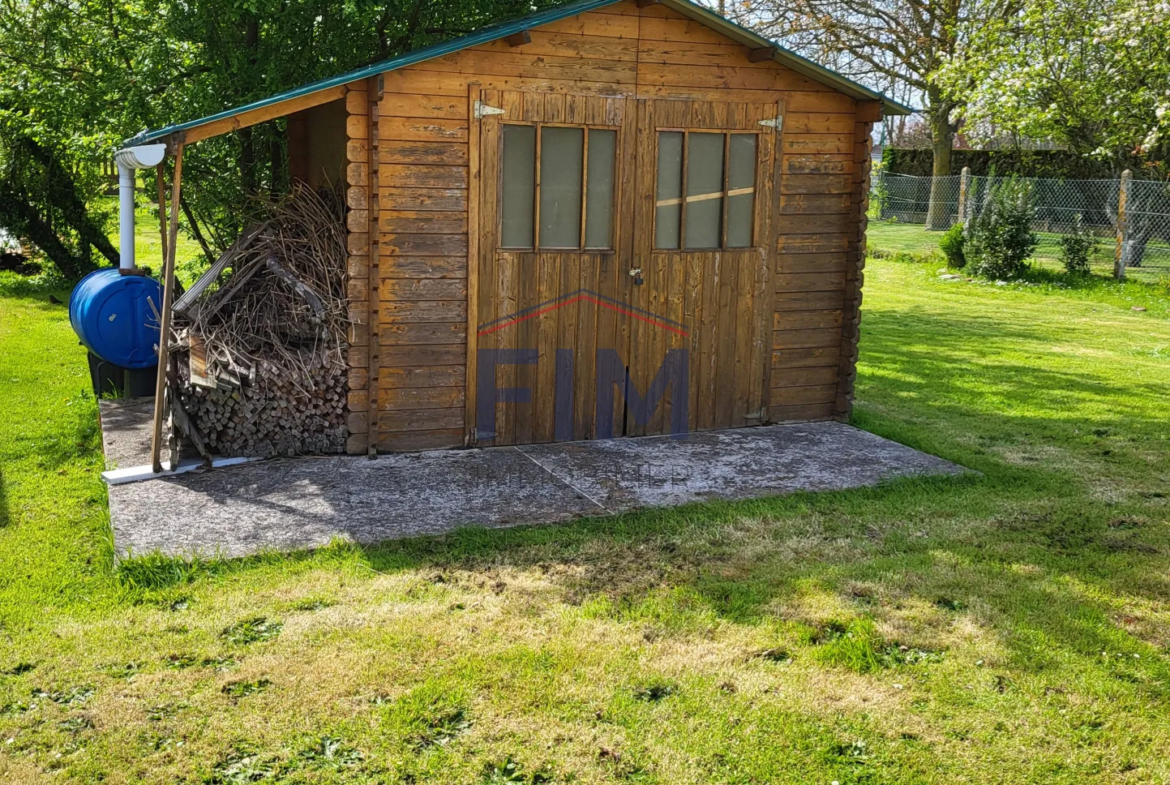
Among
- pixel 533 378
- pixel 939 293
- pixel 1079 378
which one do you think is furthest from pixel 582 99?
pixel 939 293

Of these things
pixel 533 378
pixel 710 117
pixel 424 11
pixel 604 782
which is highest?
pixel 424 11

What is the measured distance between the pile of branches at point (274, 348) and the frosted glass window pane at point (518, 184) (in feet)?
3.95

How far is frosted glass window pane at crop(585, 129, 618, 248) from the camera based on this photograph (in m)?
7.85

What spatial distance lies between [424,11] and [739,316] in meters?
5.41

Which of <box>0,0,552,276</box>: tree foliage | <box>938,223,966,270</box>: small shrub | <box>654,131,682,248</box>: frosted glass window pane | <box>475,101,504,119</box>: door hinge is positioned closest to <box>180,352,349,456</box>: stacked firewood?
<box>475,101,504,119</box>: door hinge

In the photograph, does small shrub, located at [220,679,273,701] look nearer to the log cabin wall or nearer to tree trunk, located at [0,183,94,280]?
the log cabin wall

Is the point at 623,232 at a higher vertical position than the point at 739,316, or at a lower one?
higher

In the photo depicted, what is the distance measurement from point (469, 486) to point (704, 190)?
2947 mm

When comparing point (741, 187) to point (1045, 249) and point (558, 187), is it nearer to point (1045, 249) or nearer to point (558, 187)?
point (558, 187)

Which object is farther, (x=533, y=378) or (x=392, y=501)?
(x=533, y=378)

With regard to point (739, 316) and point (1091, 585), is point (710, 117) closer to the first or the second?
point (739, 316)

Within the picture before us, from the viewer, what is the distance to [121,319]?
29.2 feet

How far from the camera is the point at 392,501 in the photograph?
6555 mm

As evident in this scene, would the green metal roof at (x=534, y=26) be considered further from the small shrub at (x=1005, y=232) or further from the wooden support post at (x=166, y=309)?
the small shrub at (x=1005, y=232)
